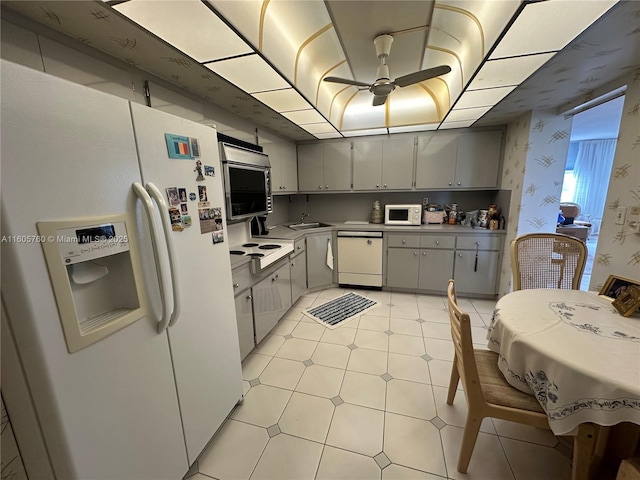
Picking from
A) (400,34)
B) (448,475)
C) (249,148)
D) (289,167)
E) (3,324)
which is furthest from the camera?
(289,167)

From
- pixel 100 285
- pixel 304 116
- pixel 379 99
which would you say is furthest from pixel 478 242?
pixel 100 285

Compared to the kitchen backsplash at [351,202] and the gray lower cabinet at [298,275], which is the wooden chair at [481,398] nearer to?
the gray lower cabinet at [298,275]

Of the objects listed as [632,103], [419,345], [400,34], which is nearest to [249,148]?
[400,34]

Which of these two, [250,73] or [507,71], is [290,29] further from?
[507,71]

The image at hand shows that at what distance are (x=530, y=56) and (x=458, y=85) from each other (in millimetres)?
714

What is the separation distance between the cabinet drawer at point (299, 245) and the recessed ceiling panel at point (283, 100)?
1.39 m

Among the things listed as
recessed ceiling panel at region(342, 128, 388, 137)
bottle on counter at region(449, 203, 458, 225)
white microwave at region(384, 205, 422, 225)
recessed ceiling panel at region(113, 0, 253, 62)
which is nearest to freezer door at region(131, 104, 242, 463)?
recessed ceiling panel at region(113, 0, 253, 62)

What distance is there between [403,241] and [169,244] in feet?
9.45

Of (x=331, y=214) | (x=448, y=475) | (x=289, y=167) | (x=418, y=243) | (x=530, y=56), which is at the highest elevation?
(x=530, y=56)

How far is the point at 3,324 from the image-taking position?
2.21ft

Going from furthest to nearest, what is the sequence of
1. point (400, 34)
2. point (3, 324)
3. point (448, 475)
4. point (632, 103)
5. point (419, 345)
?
point (419, 345), point (400, 34), point (632, 103), point (448, 475), point (3, 324)

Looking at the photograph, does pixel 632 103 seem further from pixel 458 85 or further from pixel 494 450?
pixel 494 450

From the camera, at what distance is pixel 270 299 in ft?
7.87

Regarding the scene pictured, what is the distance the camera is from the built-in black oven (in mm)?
2242
